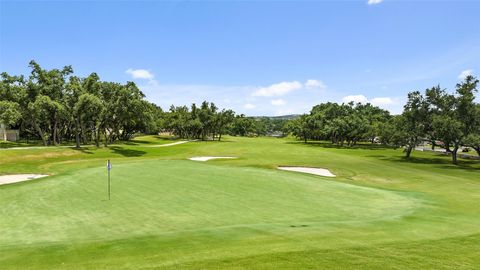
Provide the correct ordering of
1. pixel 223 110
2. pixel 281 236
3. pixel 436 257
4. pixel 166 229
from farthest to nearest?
1. pixel 223 110
2. pixel 166 229
3. pixel 281 236
4. pixel 436 257

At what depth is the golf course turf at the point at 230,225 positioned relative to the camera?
29.4ft

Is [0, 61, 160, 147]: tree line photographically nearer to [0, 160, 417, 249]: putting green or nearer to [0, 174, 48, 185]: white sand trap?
[0, 174, 48, 185]: white sand trap

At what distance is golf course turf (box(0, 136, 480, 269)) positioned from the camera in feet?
29.4

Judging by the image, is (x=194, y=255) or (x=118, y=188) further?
(x=118, y=188)

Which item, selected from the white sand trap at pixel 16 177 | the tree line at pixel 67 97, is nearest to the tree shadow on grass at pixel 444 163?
the tree line at pixel 67 97

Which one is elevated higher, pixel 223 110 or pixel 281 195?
pixel 223 110

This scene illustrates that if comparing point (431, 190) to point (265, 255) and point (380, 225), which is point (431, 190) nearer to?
point (380, 225)

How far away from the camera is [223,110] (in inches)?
4609

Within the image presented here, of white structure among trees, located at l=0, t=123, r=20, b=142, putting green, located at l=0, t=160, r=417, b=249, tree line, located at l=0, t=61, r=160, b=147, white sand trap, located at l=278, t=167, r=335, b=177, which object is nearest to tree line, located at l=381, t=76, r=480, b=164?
white sand trap, located at l=278, t=167, r=335, b=177

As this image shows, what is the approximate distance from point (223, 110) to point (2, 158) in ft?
269

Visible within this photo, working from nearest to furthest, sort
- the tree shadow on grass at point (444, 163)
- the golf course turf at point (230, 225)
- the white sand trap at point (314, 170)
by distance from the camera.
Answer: the golf course turf at point (230, 225) < the white sand trap at point (314, 170) < the tree shadow on grass at point (444, 163)

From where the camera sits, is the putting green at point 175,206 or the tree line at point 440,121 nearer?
the putting green at point 175,206

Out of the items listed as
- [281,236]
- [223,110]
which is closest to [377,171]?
[281,236]

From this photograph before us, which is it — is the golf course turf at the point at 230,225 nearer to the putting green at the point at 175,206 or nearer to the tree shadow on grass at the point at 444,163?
the putting green at the point at 175,206
